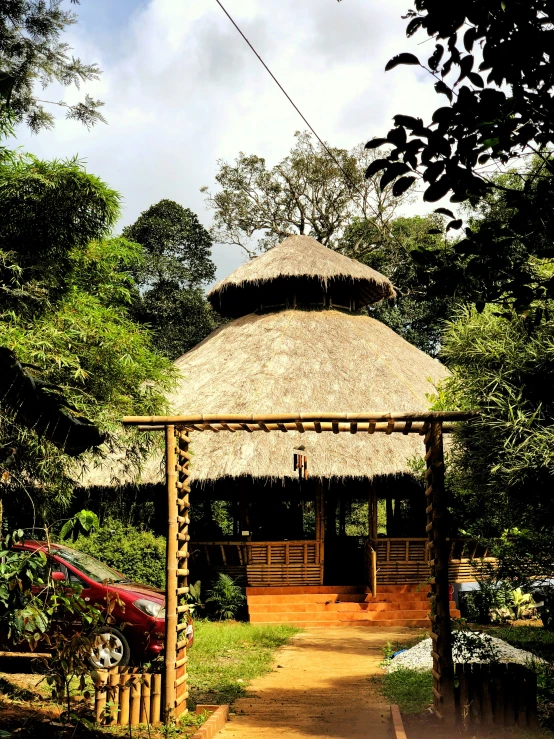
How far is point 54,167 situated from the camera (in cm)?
1043

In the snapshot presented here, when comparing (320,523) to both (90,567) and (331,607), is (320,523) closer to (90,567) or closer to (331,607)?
(331,607)

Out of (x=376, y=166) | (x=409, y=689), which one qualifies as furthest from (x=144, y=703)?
(x=376, y=166)

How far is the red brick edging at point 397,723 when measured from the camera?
21.3ft

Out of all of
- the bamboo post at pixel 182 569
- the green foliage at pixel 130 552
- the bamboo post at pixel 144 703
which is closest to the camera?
the bamboo post at pixel 144 703

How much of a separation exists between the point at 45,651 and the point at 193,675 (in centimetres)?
189

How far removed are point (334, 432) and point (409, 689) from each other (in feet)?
11.2

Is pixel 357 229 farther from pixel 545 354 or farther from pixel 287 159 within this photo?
pixel 545 354

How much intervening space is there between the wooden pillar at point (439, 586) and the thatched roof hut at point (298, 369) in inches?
279

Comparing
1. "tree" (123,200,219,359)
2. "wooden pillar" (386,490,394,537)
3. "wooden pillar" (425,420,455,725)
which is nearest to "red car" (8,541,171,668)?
"wooden pillar" (425,420,455,725)

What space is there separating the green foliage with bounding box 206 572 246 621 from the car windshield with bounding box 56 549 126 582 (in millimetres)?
4399

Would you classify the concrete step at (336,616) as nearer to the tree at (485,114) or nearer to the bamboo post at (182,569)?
the bamboo post at (182,569)

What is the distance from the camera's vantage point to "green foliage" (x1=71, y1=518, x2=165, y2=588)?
1309cm

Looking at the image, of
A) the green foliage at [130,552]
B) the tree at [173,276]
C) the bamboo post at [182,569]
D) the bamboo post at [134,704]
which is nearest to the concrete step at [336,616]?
the green foliage at [130,552]

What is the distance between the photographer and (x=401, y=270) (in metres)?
30.5
